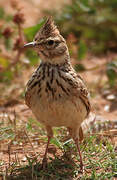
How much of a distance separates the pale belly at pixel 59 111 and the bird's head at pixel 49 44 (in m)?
0.46

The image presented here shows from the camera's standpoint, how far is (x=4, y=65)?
20.4ft

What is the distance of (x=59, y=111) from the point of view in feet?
12.1

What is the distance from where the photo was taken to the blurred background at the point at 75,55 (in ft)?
18.7

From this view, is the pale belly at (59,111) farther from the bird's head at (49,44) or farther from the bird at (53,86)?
the bird's head at (49,44)

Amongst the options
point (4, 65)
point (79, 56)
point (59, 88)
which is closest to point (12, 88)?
point (4, 65)

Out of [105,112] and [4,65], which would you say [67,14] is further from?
[105,112]

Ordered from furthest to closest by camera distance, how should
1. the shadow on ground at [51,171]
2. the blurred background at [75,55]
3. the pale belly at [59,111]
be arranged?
the blurred background at [75,55] < the shadow on ground at [51,171] < the pale belly at [59,111]

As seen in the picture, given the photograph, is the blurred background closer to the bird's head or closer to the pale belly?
the pale belly

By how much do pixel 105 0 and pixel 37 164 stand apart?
4550 mm

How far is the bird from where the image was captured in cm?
367

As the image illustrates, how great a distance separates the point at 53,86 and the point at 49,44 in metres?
0.45

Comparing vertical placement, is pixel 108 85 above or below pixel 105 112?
above

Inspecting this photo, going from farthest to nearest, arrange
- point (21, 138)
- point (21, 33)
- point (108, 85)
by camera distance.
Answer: point (108, 85), point (21, 33), point (21, 138)

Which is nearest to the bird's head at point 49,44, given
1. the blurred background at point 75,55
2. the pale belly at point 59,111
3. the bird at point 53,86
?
the bird at point 53,86
